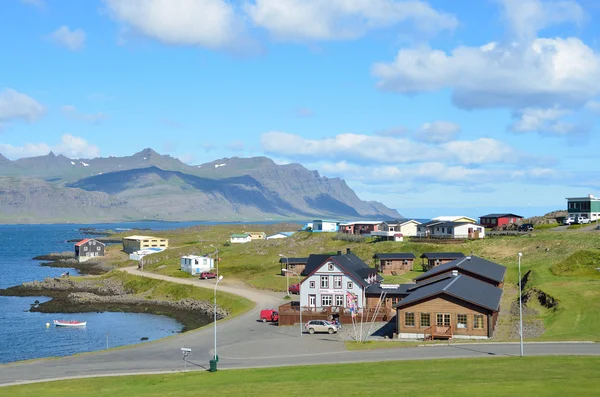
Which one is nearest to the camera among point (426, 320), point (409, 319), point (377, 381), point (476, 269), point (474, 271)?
point (377, 381)

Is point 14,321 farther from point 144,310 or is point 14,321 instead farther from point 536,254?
point 536,254

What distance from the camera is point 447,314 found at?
6562 cm

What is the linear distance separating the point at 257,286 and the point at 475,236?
48154 millimetres

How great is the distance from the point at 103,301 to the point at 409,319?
68611mm

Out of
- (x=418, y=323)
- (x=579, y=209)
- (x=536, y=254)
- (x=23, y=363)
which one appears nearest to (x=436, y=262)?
(x=536, y=254)

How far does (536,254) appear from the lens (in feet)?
368

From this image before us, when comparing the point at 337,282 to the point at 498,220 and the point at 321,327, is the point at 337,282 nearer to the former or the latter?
the point at 321,327

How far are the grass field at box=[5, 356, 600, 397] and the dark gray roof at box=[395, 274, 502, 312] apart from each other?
640 inches

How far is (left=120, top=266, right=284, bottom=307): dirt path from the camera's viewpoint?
3871 inches

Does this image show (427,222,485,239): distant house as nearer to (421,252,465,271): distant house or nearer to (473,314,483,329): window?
(421,252,465,271): distant house

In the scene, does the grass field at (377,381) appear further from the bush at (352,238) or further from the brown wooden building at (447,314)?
the bush at (352,238)

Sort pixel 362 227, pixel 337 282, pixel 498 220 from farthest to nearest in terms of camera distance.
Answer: pixel 362 227, pixel 498 220, pixel 337 282

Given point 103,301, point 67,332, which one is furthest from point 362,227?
point 67,332

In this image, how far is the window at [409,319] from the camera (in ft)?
219
